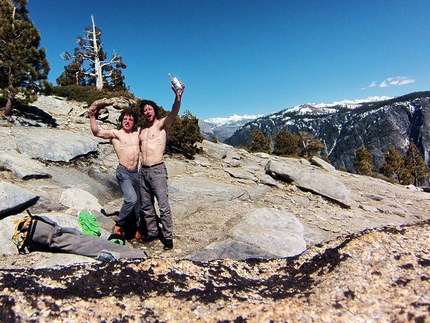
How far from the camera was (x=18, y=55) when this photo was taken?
527 inches

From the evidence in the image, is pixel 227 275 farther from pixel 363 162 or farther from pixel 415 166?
pixel 415 166

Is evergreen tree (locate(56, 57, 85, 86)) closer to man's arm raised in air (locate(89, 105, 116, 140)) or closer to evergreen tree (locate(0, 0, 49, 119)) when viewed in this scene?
evergreen tree (locate(0, 0, 49, 119))

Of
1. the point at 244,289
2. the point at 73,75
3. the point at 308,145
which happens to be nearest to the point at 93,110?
the point at 244,289

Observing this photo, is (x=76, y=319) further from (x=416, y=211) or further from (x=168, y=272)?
(x=416, y=211)

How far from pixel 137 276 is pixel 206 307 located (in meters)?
0.83

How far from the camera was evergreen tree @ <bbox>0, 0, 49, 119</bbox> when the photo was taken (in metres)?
13.3

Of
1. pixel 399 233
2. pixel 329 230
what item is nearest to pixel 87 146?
pixel 329 230

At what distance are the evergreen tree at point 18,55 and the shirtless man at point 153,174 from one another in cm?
1167

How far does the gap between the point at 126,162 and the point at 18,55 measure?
12193 mm

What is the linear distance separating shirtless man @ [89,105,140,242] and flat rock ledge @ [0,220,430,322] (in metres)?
2.58

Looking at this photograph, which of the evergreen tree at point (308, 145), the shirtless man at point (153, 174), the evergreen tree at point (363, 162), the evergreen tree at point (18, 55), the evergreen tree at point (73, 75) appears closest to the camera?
the shirtless man at point (153, 174)

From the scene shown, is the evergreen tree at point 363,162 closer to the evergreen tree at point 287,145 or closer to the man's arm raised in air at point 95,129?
the evergreen tree at point 287,145

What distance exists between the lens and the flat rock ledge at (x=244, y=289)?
6.48ft

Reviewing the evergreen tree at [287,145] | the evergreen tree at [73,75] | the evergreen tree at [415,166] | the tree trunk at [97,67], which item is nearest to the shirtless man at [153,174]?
the tree trunk at [97,67]
